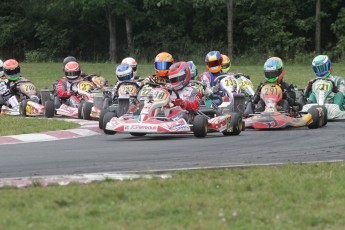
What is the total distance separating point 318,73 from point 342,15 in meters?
27.2

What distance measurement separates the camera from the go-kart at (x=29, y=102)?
20062 mm

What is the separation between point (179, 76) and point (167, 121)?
1002mm

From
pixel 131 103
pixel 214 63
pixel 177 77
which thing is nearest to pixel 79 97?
pixel 214 63

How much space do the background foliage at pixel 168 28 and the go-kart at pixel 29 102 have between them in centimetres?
2410

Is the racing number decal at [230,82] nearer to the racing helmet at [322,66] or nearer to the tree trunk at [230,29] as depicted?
the racing helmet at [322,66]

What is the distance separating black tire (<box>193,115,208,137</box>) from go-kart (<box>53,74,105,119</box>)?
521cm

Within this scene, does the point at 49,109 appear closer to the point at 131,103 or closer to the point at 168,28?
the point at 131,103

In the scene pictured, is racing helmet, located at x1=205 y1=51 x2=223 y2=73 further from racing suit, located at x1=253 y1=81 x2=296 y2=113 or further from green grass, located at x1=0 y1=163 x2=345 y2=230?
green grass, located at x1=0 y1=163 x2=345 y2=230

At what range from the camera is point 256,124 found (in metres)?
16.5

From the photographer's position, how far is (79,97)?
20766 millimetres

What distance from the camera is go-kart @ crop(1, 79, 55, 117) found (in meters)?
20.1

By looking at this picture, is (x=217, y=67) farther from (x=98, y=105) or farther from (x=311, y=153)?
(x=311, y=153)

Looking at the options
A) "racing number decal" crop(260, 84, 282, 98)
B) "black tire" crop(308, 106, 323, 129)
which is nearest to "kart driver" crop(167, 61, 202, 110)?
"racing number decal" crop(260, 84, 282, 98)

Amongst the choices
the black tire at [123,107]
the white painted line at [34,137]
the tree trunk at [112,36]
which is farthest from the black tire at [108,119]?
the tree trunk at [112,36]
